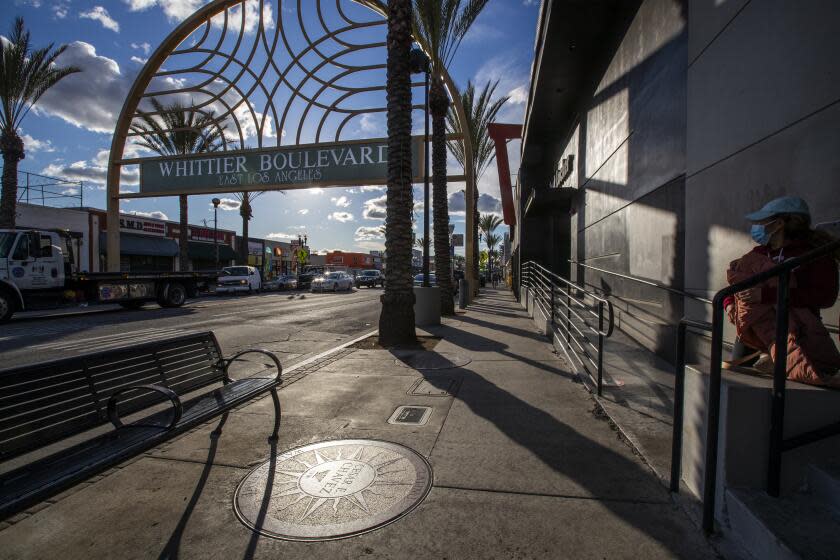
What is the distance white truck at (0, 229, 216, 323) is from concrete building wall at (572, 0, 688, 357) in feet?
54.2

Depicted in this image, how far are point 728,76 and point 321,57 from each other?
17807 mm

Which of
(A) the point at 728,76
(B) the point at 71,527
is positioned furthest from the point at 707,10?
(B) the point at 71,527

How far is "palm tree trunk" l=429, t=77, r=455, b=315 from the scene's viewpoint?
551 inches

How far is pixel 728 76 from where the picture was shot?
15.8 ft

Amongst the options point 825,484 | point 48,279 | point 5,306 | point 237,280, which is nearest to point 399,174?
point 825,484

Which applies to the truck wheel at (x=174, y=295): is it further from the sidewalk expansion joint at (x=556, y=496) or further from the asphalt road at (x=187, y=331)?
the sidewalk expansion joint at (x=556, y=496)

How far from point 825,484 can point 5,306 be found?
17.9 metres

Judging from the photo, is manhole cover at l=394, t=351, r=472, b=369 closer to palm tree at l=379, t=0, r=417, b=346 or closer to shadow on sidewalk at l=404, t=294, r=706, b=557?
shadow on sidewalk at l=404, t=294, r=706, b=557

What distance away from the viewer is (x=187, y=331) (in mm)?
10875

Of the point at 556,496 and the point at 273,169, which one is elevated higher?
the point at 273,169

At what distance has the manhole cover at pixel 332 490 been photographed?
8.42 ft

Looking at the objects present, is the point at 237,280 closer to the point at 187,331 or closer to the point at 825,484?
the point at 187,331

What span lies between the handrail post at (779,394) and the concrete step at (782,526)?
107mm

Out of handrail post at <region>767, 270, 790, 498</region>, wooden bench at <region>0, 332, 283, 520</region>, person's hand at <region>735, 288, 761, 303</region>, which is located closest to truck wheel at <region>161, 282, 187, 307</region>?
wooden bench at <region>0, 332, 283, 520</region>
